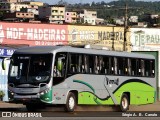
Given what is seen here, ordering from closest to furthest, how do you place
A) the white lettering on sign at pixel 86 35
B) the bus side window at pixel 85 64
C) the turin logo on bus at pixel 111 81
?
the bus side window at pixel 85 64 → the turin logo on bus at pixel 111 81 → the white lettering on sign at pixel 86 35

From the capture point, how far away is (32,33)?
51.4 meters

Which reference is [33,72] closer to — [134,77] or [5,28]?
[134,77]

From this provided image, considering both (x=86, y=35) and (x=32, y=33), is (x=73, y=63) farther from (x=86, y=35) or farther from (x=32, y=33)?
(x=86, y=35)

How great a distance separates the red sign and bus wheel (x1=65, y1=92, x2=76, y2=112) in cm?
2175

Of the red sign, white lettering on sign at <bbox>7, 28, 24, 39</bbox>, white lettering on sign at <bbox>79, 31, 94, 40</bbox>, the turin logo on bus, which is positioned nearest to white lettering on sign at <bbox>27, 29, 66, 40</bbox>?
the red sign

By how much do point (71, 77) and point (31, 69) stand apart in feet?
6.74

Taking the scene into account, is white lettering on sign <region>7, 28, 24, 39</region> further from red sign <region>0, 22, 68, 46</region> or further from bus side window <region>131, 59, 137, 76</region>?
bus side window <region>131, 59, 137, 76</region>

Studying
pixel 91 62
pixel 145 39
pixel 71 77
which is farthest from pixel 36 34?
pixel 71 77

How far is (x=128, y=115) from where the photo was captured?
72.3 ft

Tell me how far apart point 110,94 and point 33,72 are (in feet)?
19.9

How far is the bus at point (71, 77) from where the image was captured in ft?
89.5

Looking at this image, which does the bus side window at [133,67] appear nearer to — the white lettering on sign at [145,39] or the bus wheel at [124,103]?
the bus wheel at [124,103]

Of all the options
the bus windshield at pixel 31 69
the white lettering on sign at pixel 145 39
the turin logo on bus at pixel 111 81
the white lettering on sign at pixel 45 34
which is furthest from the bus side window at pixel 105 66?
the white lettering on sign at pixel 145 39

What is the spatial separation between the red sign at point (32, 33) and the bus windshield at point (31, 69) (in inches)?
845
